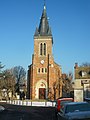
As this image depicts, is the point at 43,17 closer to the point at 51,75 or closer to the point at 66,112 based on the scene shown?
the point at 51,75

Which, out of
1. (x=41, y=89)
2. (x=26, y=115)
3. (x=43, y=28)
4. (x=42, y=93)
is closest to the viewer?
(x=26, y=115)

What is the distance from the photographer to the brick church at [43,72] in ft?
260

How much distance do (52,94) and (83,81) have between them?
11444mm

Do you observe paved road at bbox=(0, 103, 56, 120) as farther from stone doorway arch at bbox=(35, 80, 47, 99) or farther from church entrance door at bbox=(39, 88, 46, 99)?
church entrance door at bbox=(39, 88, 46, 99)

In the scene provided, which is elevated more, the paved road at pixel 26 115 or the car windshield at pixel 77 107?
the car windshield at pixel 77 107

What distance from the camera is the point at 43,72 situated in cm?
8019

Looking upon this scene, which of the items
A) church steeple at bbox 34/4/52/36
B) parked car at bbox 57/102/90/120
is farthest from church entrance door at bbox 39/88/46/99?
parked car at bbox 57/102/90/120

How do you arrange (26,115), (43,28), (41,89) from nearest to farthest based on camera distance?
(26,115) < (41,89) < (43,28)

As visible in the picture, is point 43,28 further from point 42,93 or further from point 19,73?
point 19,73

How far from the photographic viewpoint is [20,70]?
123250 mm

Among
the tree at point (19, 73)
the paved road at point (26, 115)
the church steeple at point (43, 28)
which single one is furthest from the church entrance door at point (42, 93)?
the paved road at point (26, 115)

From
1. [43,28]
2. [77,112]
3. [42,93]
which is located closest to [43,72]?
[42,93]

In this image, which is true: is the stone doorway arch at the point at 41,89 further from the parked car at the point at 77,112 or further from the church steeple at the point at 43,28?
the parked car at the point at 77,112

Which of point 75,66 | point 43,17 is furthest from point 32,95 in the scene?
point 43,17
